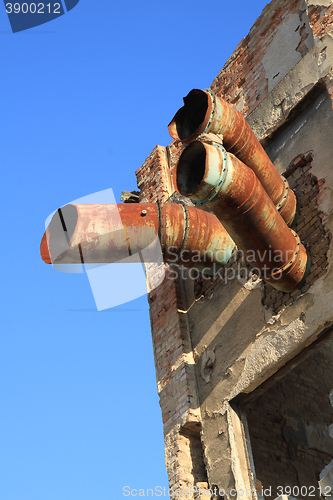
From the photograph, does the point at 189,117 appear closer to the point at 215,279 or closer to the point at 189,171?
the point at 189,171

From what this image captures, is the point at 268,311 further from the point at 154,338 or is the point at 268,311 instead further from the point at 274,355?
the point at 154,338

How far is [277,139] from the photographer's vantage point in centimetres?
624

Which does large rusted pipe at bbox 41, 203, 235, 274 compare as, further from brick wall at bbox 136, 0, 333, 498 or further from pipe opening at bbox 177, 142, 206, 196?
pipe opening at bbox 177, 142, 206, 196

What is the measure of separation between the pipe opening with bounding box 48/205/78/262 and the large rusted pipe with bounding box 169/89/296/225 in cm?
122

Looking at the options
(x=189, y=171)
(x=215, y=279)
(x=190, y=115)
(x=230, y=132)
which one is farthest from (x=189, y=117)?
(x=215, y=279)

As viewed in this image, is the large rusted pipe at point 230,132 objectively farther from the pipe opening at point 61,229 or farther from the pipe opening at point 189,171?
the pipe opening at point 61,229

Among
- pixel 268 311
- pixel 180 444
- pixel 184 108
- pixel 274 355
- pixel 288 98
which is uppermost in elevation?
pixel 288 98

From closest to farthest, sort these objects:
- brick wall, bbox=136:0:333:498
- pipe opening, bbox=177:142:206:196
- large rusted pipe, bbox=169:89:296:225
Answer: pipe opening, bbox=177:142:206:196, large rusted pipe, bbox=169:89:296:225, brick wall, bbox=136:0:333:498

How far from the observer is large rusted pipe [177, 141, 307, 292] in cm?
450

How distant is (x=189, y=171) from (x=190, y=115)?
80cm

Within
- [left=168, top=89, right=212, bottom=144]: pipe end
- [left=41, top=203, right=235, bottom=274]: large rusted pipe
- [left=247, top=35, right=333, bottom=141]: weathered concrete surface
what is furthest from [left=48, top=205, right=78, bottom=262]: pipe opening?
[left=247, top=35, right=333, bottom=141]: weathered concrete surface

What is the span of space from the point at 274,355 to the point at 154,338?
2.03 m

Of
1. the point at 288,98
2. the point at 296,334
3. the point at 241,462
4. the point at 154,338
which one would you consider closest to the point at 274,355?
the point at 296,334

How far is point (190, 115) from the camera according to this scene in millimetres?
5402
